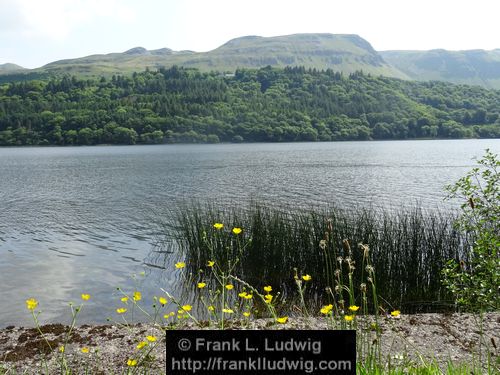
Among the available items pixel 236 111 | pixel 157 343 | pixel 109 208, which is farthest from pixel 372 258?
pixel 236 111

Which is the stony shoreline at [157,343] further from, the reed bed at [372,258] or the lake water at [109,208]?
the lake water at [109,208]

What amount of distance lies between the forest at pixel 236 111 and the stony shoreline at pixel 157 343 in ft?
395

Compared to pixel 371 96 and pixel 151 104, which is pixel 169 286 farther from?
pixel 371 96

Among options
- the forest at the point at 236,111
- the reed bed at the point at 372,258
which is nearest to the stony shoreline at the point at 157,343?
the reed bed at the point at 372,258

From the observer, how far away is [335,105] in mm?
152500

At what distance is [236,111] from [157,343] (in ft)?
460

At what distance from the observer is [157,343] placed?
561 centimetres

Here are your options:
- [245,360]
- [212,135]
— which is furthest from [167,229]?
[212,135]

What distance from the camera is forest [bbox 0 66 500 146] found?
125 m

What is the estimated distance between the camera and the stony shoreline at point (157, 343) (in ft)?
19.4

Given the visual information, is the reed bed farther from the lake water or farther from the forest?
the forest

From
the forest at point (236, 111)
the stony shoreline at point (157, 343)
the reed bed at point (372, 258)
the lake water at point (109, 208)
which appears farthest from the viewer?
the forest at point (236, 111)

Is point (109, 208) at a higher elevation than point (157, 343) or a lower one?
lower

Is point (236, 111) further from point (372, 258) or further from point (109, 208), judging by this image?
point (372, 258)
